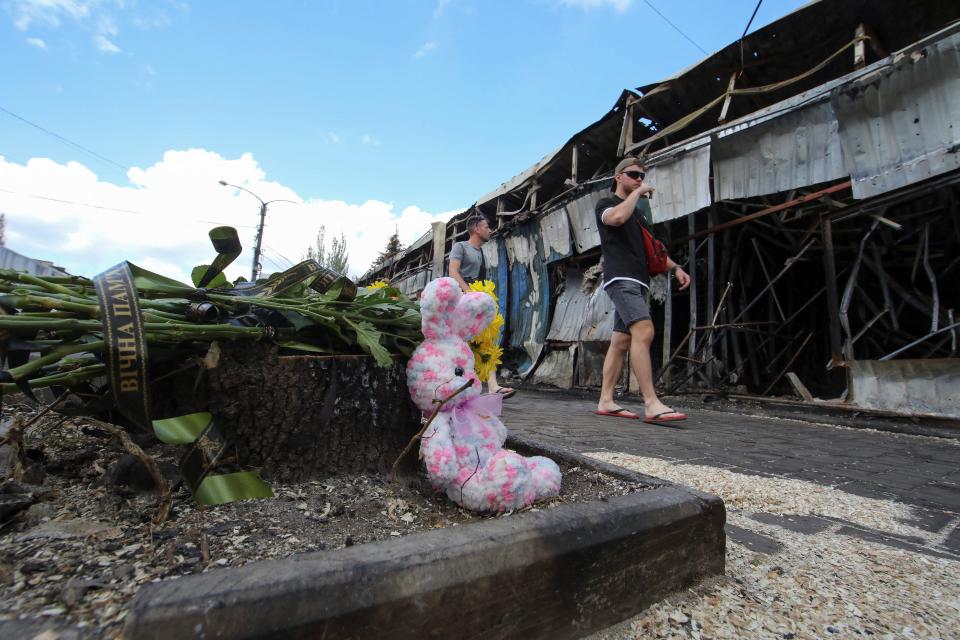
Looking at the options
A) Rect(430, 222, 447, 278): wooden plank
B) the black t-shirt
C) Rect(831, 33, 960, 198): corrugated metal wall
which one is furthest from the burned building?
the black t-shirt

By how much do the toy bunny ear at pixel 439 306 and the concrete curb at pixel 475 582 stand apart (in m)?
0.61

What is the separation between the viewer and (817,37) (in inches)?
227

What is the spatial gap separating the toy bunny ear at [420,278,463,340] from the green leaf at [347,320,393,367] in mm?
149

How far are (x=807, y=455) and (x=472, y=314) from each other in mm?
2706

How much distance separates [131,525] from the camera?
0.97 meters

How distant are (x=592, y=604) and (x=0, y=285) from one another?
150cm

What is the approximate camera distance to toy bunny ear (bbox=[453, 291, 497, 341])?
4.59 feet

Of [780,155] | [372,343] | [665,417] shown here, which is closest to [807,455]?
[665,417]

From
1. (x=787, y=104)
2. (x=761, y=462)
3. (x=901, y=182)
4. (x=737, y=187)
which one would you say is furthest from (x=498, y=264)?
(x=761, y=462)

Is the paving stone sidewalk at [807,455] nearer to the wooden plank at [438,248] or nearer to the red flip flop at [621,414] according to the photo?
the red flip flop at [621,414]

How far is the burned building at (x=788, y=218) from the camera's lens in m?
4.44

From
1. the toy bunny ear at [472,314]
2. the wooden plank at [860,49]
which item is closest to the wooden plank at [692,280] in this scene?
the wooden plank at [860,49]

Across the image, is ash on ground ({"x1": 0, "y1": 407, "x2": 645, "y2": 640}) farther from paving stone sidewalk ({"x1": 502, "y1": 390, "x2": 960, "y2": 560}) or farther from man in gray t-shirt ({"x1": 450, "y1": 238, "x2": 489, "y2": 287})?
man in gray t-shirt ({"x1": 450, "y1": 238, "x2": 489, "y2": 287})

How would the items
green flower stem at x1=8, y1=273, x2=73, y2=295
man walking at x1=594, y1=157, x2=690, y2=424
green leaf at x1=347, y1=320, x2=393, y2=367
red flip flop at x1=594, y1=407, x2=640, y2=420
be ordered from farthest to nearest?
red flip flop at x1=594, y1=407, x2=640, y2=420 < man walking at x1=594, y1=157, x2=690, y2=424 < green leaf at x1=347, y1=320, x2=393, y2=367 < green flower stem at x1=8, y1=273, x2=73, y2=295
